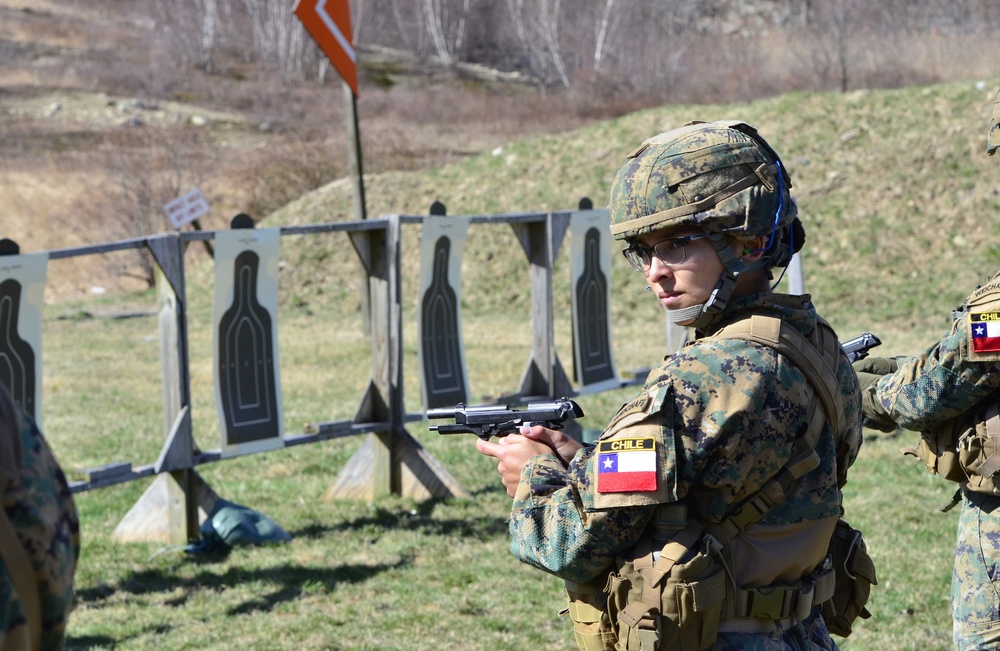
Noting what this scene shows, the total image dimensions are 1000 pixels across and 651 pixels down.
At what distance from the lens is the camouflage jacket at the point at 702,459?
7.73 ft

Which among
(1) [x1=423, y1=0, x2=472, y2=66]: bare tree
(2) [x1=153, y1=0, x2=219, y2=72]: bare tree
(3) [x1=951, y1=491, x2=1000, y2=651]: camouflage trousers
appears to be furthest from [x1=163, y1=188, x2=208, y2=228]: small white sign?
(1) [x1=423, y1=0, x2=472, y2=66]: bare tree

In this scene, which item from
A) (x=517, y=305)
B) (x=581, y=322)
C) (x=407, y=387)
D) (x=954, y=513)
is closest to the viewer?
(x=954, y=513)

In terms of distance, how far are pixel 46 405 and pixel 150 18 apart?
49.7 meters

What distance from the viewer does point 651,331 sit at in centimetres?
1639

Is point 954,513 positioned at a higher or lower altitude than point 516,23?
lower

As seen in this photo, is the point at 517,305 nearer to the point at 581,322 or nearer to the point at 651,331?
the point at 651,331

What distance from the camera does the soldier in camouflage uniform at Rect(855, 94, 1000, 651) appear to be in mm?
3311

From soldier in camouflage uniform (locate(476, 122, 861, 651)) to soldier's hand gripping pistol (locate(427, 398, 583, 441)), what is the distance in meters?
0.20

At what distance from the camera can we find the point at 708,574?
2.41m

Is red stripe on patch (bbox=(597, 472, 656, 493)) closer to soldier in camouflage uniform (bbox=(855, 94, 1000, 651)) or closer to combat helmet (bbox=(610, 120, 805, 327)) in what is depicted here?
combat helmet (bbox=(610, 120, 805, 327))

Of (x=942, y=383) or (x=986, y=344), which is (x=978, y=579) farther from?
(x=986, y=344)

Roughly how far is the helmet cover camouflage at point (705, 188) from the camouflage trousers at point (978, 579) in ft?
4.59

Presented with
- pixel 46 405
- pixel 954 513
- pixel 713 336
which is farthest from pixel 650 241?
pixel 46 405

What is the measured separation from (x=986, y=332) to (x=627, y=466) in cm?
144
